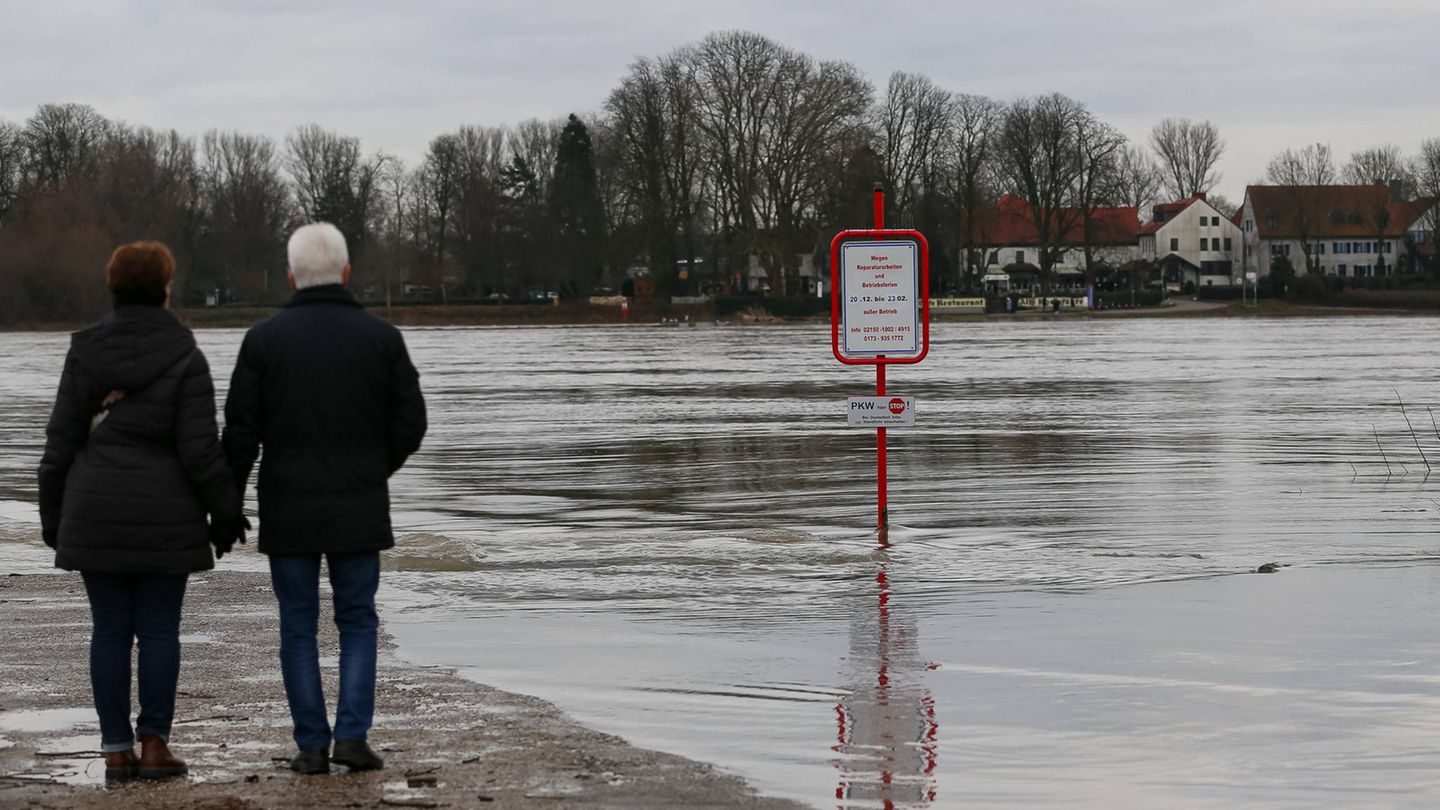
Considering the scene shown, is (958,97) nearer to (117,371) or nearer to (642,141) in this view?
(642,141)

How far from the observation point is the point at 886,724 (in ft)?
23.0

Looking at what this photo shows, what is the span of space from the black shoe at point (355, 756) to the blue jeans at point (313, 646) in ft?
0.10

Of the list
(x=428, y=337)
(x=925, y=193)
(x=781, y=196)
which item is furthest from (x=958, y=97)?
(x=428, y=337)

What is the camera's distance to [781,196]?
102m

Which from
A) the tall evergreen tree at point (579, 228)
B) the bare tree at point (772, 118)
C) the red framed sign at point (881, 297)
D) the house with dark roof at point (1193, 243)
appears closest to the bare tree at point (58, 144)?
the tall evergreen tree at point (579, 228)

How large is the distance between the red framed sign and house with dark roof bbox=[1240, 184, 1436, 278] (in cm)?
12815

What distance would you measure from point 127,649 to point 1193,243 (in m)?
153

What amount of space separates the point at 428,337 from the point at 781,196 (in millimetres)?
24049

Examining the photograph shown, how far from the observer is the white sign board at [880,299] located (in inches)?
480

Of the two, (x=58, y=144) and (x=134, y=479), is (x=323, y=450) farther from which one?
(x=58, y=144)

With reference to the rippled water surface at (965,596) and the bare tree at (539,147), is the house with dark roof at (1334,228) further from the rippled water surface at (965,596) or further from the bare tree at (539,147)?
the rippled water surface at (965,596)

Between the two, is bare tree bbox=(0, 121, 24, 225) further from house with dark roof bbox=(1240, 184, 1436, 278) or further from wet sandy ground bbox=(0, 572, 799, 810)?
wet sandy ground bbox=(0, 572, 799, 810)

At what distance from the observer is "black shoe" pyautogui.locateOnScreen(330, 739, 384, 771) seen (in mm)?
6098

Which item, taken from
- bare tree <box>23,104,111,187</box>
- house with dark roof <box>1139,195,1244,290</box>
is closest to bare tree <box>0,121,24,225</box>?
bare tree <box>23,104,111,187</box>
